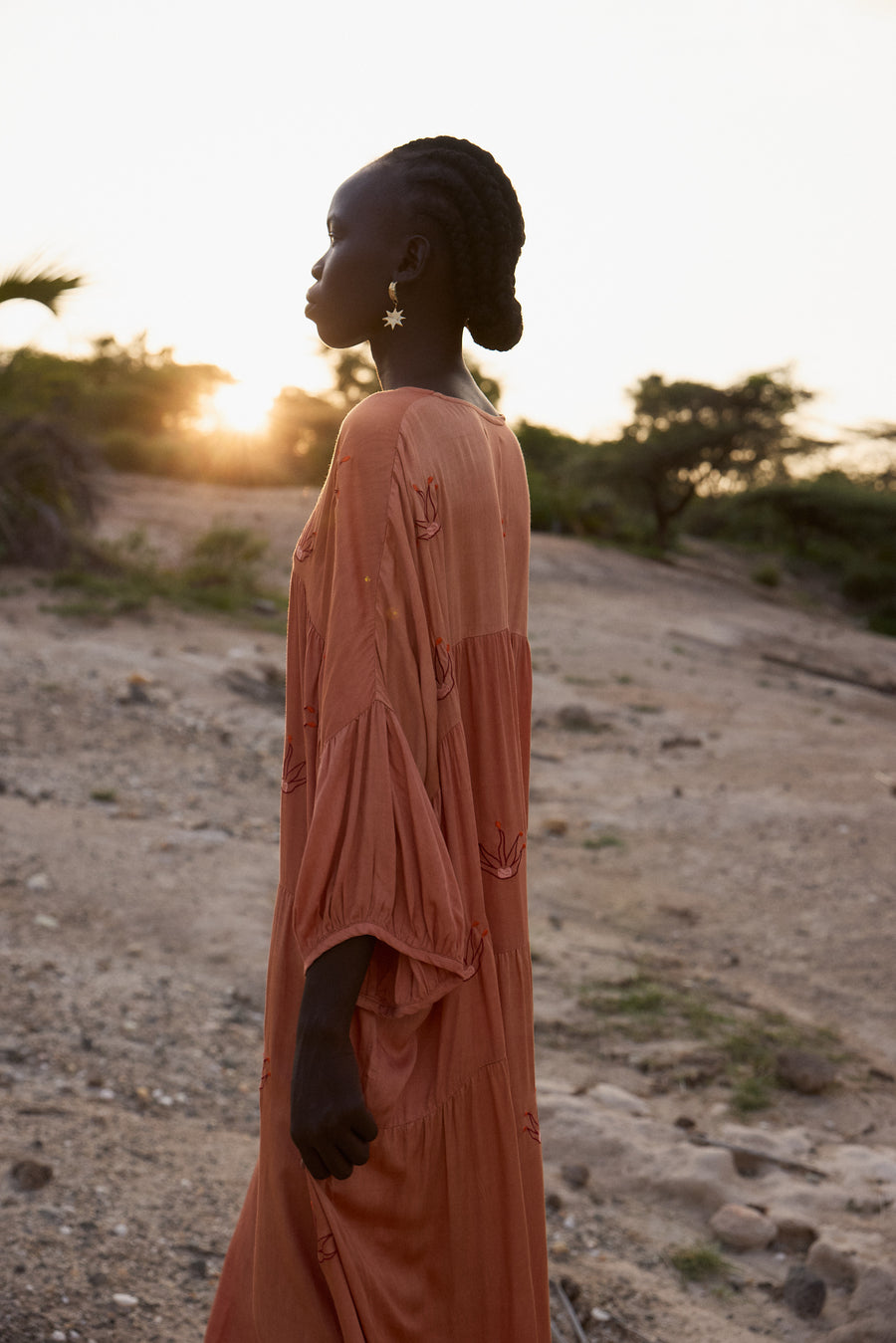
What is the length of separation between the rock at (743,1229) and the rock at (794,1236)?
0.06 ft

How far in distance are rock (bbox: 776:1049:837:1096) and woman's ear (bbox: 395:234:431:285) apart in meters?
2.85

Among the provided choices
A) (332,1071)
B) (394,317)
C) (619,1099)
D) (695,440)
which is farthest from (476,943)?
(695,440)

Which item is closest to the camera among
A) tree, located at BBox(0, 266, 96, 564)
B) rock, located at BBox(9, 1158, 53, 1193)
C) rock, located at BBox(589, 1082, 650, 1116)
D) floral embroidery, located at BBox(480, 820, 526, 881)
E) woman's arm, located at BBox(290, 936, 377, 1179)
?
woman's arm, located at BBox(290, 936, 377, 1179)

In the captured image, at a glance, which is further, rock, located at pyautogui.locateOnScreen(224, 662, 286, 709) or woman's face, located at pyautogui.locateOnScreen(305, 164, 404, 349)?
rock, located at pyautogui.locateOnScreen(224, 662, 286, 709)

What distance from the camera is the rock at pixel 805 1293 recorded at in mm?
2242

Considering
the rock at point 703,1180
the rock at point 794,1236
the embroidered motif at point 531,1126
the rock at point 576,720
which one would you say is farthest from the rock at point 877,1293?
A: the rock at point 576,720

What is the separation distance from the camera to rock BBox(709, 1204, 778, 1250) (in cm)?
248

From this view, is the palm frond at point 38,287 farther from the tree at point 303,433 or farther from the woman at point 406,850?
the tree at point 303,433

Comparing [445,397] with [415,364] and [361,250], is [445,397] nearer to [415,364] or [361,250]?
[415,364]

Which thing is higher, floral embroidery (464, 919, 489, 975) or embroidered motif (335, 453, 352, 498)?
embroidered motif (335, 453, 352, 498)

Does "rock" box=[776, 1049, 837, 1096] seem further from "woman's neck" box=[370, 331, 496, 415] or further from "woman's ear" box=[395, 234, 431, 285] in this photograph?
"woman's ear" box=[395, 234, 431, 285]

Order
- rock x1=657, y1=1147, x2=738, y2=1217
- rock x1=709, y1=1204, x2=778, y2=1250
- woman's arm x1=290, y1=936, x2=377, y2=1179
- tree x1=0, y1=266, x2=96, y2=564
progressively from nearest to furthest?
1. woman's arm x1=290, y1=936, x2=377, y2=1179
2. rock x1=709, y1=1204, x2=778, y2=1250
3. rock x1=657, y1=1147, x2=738, y2=1217
4. tree x1=0, y1=266, x2=96, y2=564

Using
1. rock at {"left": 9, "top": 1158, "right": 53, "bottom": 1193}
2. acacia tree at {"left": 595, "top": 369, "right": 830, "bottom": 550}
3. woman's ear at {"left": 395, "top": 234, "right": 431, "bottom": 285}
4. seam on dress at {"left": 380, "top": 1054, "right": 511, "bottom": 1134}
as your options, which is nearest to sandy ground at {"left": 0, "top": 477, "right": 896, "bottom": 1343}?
rock at {"left": 9, "top": 1158, "right": 53, "bottom": 1193}

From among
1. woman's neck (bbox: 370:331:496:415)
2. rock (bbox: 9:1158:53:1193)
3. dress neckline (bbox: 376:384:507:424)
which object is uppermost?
woman's neck (bbox: 370:331:496:415)
